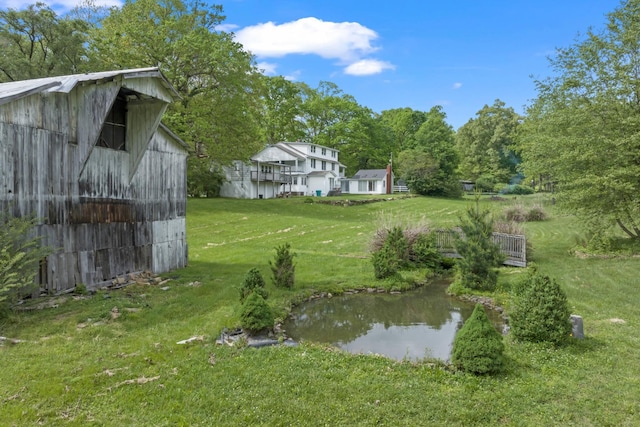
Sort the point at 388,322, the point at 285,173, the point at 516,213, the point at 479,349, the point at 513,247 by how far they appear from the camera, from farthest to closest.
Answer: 1. the point at 285,173
2. the point at 516,213
3. the point at 513,247
4. the point at 388,322
5. the point at 479,349

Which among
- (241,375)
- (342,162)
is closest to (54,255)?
(241,375)

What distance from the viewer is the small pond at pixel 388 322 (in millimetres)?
8805

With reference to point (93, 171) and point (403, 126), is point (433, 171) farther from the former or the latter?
point (93, 171)

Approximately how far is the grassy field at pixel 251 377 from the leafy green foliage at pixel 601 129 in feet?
21.0

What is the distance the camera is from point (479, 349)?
653cm

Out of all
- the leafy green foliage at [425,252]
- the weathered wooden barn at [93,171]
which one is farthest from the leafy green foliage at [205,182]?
the leafy green foliage at [425,252]

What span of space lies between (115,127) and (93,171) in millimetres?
1678

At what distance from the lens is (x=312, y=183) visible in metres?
51.2

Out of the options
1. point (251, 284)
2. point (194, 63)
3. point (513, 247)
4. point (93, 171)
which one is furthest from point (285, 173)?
point (251, 284)

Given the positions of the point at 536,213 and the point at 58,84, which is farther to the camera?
the point at 536,213

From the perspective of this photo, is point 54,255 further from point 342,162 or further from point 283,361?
point 342,162

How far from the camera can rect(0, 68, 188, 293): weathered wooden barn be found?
937 cm

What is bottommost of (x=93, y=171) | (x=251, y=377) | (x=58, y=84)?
(x=251, y=377)

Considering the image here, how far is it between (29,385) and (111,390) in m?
1.16
